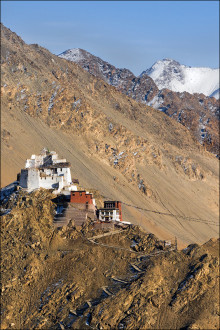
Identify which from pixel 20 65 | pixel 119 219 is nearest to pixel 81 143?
pixel 20 65

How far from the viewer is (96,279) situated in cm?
5969

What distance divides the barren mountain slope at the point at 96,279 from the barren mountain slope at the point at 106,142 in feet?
144

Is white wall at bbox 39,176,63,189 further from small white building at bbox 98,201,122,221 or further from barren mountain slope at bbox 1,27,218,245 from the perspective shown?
barren mountain slope at bbox 1,27,218,245

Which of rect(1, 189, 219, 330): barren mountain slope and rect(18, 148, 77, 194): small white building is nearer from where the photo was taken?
rect(1, 189, 219, 330): barren mountain slope

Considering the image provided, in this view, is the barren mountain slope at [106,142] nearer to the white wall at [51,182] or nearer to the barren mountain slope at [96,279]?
the white wall at [51,182]

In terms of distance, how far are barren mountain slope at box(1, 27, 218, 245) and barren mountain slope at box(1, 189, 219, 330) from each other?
43.8m

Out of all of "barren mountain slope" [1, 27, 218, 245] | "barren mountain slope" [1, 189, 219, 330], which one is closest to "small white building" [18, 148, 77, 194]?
"barren mountain slope" [1, 189, 219, 330]

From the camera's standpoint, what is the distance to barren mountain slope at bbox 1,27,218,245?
127 meters

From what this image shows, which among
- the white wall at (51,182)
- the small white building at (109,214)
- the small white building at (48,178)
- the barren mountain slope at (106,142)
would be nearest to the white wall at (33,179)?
the small white building at (48,178)

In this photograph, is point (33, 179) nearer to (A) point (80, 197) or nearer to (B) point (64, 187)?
(B) point (64, 187)

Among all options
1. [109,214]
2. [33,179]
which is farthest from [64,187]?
[109,214]

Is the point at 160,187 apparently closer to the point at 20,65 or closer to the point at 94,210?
the point at 20,65

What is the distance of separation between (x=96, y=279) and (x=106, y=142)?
302 feet

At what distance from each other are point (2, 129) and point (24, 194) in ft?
205
